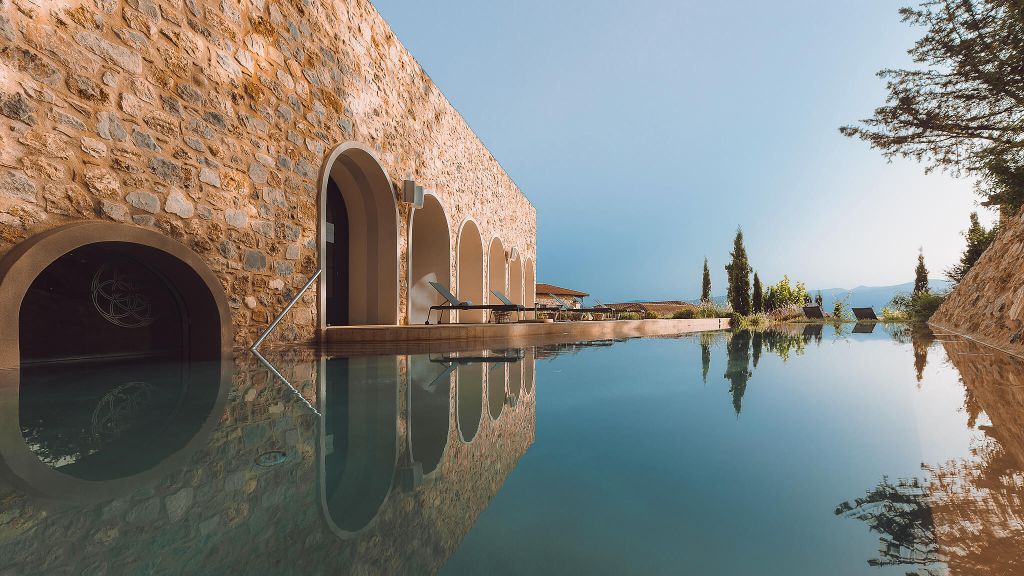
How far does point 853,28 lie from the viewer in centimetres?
1509

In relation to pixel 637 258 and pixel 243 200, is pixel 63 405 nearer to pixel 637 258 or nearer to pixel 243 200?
pixel 243 200

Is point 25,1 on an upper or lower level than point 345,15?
lower

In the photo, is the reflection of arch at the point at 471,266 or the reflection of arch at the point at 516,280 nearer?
the reflection of arch at the point at 471,266

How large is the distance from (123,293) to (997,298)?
35.1 feet

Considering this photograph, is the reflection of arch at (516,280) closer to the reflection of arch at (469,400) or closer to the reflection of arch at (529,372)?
the reflection of arch at (529,372)

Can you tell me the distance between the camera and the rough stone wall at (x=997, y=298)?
4895mm

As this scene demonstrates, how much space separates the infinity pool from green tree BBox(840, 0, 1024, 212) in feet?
29.8

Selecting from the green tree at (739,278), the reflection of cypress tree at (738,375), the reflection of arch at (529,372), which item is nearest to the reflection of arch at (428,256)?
the reflection of arch at (529,372)

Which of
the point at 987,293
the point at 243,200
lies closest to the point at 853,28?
the point at 987,293

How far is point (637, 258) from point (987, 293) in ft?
291

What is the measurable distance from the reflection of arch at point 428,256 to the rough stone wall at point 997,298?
28.7 feet

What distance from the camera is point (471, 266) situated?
11.9 m

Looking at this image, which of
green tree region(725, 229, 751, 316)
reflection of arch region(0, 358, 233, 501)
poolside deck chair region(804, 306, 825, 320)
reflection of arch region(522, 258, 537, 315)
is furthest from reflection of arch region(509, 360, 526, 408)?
poolside deck chair region(804, 306, 825, 320)

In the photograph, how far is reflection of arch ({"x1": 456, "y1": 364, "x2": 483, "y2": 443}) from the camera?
1.85 m
